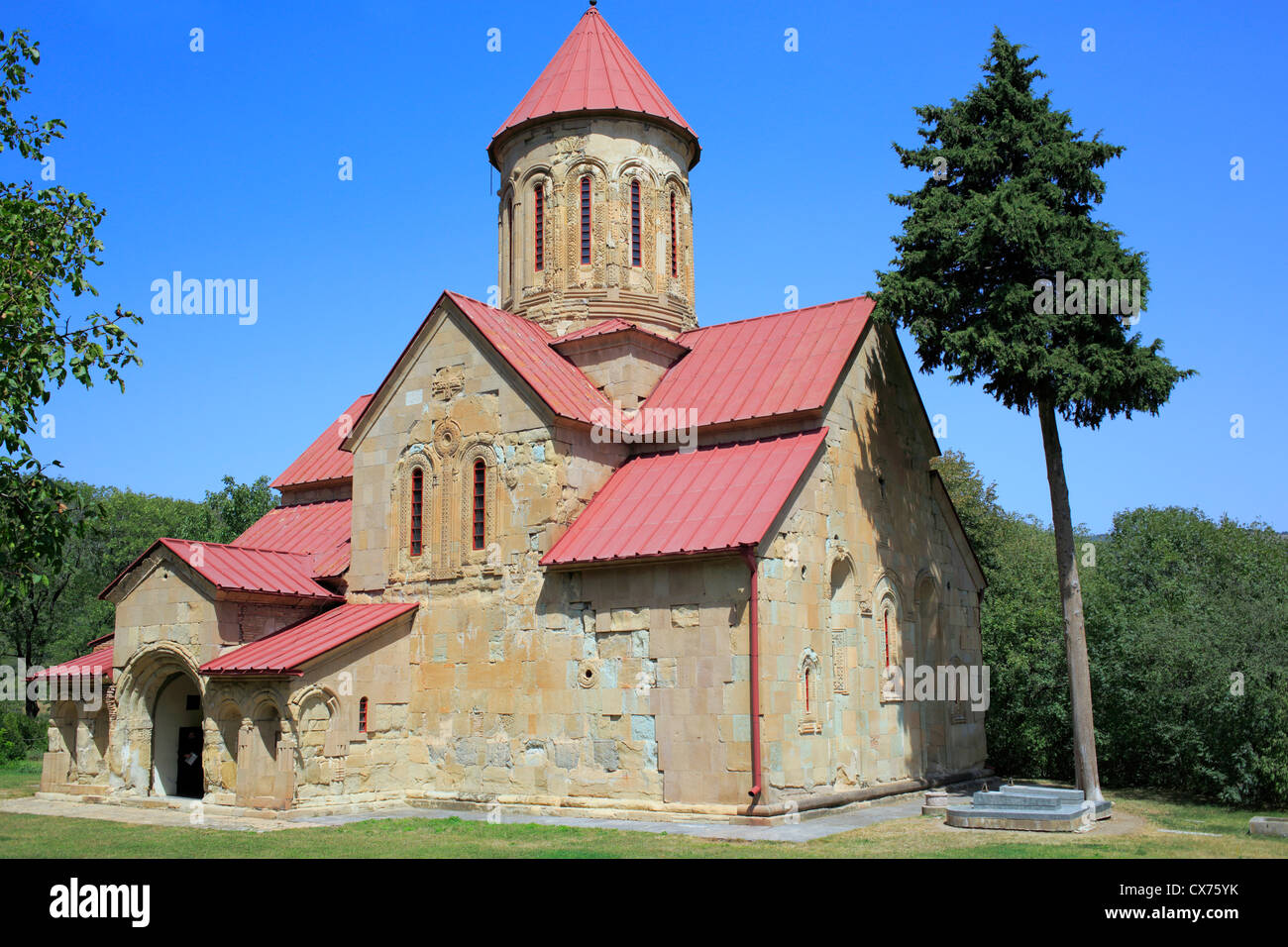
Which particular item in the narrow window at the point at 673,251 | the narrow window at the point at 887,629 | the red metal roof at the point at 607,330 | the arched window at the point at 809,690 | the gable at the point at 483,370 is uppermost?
the narrow window at the point at 673,251

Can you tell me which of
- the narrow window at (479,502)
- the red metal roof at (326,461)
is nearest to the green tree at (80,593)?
the red metal roof at (326,461)

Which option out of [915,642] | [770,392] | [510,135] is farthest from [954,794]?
[510,135]

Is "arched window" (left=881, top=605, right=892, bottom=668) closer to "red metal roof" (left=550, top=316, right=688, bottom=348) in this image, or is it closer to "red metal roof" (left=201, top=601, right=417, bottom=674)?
"red metal roof" (left=550, top=316, right=688, bottom=348)

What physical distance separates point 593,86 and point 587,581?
11588 mm

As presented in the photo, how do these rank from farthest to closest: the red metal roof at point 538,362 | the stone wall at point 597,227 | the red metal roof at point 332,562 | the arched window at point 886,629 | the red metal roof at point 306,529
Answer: the red metal roof at point 306,529
the stone wall at point 597,227
the red metal roof at point 332,562
the arched window at point 886,629
the red metal roof at point 538,362

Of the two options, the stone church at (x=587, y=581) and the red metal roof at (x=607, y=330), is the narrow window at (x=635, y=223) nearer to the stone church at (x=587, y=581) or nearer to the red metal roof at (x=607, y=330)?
the stone church at (x=587, y=581)

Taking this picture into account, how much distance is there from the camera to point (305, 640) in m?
18.4

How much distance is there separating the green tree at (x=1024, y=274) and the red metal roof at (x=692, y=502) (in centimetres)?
293

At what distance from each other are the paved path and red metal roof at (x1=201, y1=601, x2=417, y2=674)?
93.2 inches

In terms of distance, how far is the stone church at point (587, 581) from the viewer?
16.4 metres
